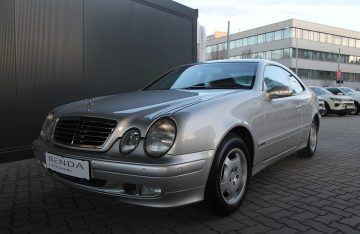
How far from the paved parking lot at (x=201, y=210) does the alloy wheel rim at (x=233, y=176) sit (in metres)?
0.18

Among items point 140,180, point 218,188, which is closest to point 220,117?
point 218,188

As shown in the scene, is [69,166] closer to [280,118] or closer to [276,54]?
[280,118]

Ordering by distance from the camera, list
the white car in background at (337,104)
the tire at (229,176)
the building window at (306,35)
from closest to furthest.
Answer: the tire at (229,176)
the white car in background at (337,104)
the building window at (306,35)

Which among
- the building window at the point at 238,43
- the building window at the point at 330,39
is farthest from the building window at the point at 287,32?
the building window at the point at 238,43

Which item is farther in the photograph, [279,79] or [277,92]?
[279,79]

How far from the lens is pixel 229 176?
3576mm

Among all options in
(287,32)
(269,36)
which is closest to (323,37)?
(287,32)

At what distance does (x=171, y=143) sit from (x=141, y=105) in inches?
24.4

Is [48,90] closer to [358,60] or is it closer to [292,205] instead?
[292,205]

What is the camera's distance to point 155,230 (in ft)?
11.0

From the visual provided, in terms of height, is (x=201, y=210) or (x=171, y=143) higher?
(x=171, y=143)

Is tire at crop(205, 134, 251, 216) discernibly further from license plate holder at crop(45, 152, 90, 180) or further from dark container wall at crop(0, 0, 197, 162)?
dark container wall at crop(0, 0, 197, 162)

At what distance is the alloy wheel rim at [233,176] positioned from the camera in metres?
3.53

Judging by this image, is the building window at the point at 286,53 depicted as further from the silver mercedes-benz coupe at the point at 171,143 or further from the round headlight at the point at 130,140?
the round headlight at the point at 130,140
